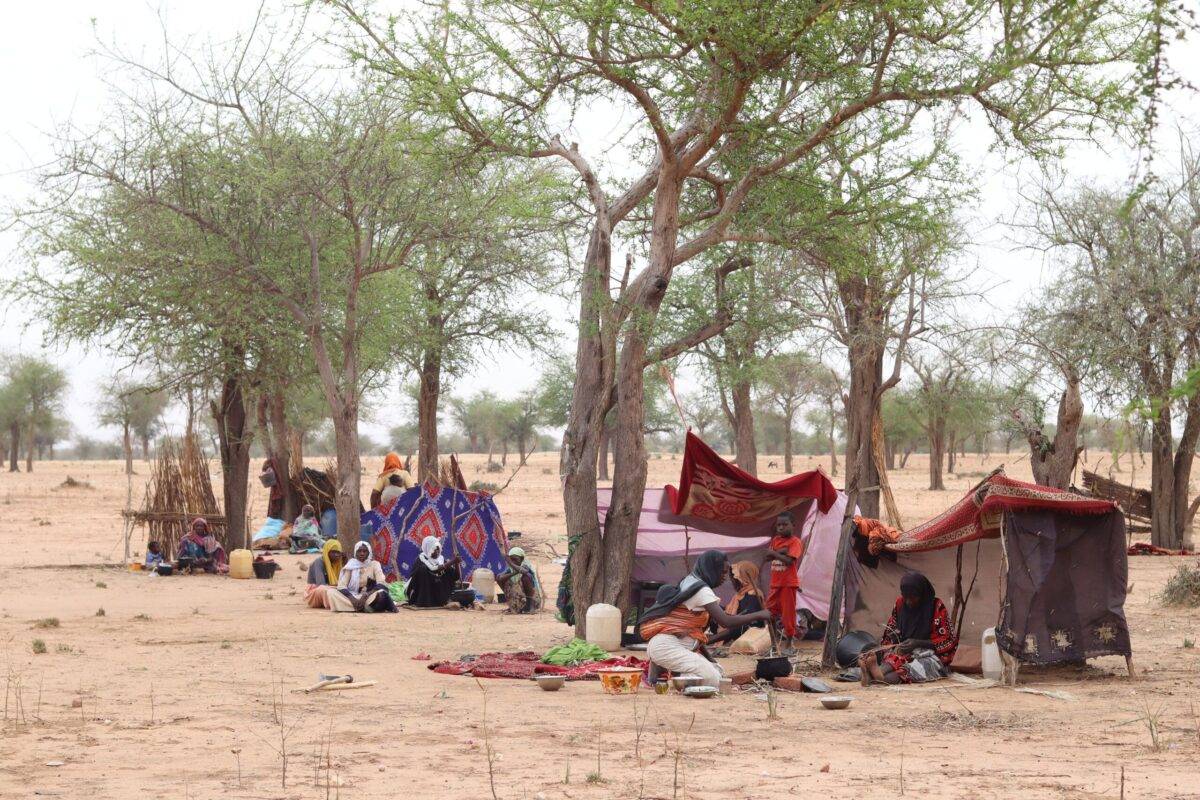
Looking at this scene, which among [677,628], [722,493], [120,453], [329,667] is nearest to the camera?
[677,628]

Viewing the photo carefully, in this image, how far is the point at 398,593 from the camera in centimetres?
1608

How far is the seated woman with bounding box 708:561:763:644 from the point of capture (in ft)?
37.5

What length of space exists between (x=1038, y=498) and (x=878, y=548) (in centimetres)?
179

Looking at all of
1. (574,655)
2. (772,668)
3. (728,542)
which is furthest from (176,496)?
(772,668)

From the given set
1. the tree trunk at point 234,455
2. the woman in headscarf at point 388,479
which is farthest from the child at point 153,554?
the woman in headscarf at point 388,479

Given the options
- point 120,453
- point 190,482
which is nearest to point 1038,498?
point 190,482

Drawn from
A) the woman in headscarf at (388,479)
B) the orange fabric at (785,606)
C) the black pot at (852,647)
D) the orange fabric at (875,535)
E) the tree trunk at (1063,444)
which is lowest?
the black pot at (852,647)

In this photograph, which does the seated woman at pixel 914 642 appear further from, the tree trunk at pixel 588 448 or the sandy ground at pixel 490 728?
the tree trunk at pixel 588 448

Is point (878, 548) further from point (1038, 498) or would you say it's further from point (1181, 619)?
point (1181, 619)

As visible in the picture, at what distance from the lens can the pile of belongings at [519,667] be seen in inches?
392

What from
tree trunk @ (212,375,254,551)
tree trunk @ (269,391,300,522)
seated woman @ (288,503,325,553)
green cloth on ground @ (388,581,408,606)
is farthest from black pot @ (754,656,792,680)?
tree trunk @ (269,391,300,522)

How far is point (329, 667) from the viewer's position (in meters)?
10.5

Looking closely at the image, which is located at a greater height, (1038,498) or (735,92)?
(735,92)

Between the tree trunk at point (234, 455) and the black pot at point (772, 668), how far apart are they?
494 inches
